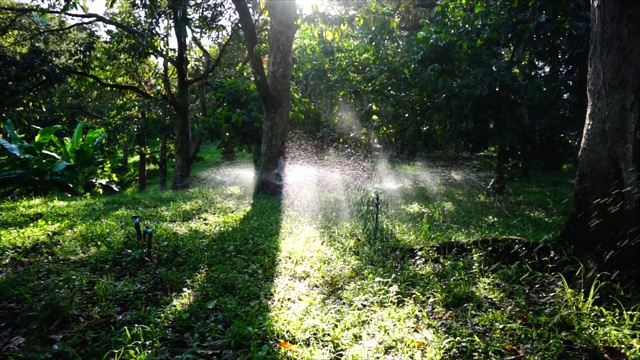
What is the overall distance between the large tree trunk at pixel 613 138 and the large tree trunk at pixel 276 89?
5.38 metres

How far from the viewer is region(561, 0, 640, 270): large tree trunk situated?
3.34 metres

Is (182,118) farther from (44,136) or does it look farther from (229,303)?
(229,303)

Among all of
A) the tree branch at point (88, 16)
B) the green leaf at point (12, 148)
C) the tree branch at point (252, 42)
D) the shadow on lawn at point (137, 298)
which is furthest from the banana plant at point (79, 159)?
the shadow on lawn at point (137, 298)

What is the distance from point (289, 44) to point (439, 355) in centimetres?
703

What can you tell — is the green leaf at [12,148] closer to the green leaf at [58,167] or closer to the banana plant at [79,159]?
the green leaf at [58,167]

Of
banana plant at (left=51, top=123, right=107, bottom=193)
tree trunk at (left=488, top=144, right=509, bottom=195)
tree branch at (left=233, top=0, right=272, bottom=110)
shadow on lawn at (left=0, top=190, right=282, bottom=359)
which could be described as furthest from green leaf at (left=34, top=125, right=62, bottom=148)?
tree trunk at (left=488, top=144, right=509, bottom=195)

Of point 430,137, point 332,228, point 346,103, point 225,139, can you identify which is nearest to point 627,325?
point 332,228

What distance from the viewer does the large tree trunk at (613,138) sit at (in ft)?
11.0

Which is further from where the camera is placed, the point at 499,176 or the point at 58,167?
the point at 58,167

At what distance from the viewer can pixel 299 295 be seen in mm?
3475

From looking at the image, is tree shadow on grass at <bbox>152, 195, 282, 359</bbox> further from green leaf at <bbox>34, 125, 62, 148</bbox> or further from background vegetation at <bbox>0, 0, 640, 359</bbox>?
green leaf at <bbox>34, 125, 62, 148</bbox>

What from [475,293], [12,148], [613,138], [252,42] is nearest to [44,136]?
[12,148]

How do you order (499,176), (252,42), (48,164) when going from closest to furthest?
(252,42), (499,176), (48,164)

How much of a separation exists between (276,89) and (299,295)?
19.0 feet
